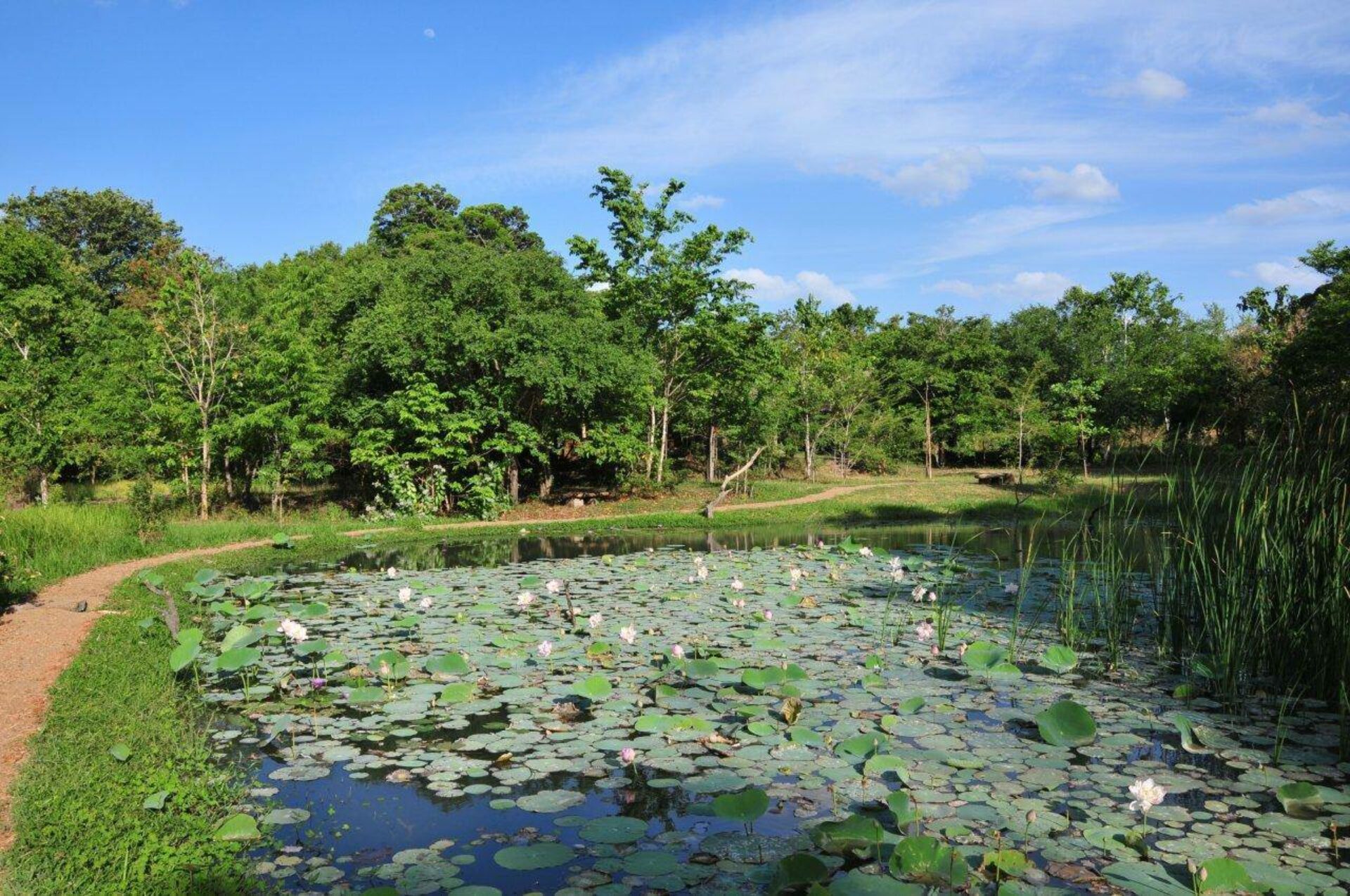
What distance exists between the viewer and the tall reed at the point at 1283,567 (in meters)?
5.22

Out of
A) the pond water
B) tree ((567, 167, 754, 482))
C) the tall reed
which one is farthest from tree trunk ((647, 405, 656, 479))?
the tall reed

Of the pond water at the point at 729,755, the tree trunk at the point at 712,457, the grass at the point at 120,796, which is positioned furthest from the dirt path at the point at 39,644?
the tree trunk at the point at 712,457

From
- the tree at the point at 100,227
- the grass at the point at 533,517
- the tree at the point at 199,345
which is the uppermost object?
the tree at the point at 100,227

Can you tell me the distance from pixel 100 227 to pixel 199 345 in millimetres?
27289

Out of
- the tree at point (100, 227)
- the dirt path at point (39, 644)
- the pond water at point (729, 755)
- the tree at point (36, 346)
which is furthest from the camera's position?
the tree at point (100, 227)

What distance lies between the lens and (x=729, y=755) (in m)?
4.81

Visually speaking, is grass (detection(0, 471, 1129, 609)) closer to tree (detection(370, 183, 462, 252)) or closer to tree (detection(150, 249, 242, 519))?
tree (detection(150, 249, 242, 519))

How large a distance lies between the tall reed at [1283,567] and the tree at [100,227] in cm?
3946

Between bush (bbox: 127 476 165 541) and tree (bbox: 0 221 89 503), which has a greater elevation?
tree (bbox: 0 221 89 503)

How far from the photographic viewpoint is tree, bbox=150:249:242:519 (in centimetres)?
1683

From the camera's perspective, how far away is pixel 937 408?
119 feet

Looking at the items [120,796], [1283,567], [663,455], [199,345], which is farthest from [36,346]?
[1283,567]

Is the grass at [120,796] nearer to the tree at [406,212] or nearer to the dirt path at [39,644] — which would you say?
the dirt path at [39,644]

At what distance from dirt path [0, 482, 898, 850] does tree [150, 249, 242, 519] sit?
4.81m
